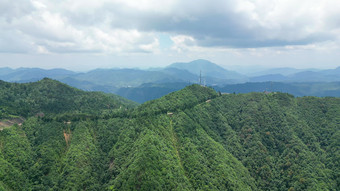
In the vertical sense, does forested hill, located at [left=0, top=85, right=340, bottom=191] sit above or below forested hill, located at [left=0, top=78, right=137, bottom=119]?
below

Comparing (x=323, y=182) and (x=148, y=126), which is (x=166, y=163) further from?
→ (x=323, y=182)

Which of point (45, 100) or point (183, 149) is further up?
point (45, 100)

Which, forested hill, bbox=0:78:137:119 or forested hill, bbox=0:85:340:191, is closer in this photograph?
forested hill, bbox=0:85:340:191

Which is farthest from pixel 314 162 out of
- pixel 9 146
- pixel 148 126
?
pixel 9 146

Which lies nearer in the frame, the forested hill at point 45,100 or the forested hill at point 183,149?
the forested hill at point 183,149

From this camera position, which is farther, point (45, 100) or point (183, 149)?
point (45, 100)
